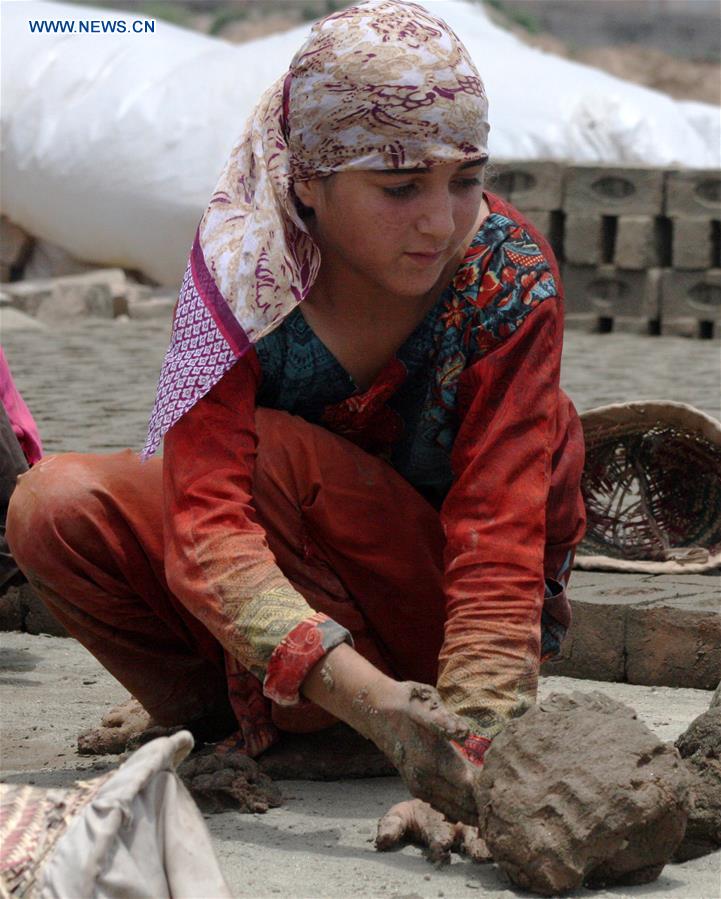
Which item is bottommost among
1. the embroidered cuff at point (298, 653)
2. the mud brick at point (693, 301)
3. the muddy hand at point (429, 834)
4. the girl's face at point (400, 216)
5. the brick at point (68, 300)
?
the brick at point (68, 300)

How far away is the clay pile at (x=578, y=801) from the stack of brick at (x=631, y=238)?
817 centimetres

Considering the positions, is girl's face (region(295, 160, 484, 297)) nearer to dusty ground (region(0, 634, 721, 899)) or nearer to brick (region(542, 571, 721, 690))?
dusty ground (region(0, 634, 721, 899))

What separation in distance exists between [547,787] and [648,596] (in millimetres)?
1715

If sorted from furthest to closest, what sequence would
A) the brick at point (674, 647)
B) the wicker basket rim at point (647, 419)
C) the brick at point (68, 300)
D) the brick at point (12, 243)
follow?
the brick at point (12, 243) → the brick at point (68, 300) → the wicker basket rim at point (647, 419) → the brick at point (674, 647)

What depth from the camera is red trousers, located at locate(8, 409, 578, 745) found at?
284 cm

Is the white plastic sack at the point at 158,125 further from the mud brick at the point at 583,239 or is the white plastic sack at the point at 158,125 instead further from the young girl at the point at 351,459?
the young girl at the point at 351,459

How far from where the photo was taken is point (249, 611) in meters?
2.46

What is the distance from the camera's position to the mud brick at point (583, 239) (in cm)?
1035

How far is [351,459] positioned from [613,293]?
26.1ft

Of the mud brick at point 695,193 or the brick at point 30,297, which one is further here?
the brick at point 30,297

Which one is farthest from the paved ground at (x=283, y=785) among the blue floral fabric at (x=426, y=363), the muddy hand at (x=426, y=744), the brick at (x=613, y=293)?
the brick at (x=613, y=293)

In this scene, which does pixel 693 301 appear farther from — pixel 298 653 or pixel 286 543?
pixel 298 653

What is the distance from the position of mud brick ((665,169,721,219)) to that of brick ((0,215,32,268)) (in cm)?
512

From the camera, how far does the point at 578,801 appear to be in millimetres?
2266
